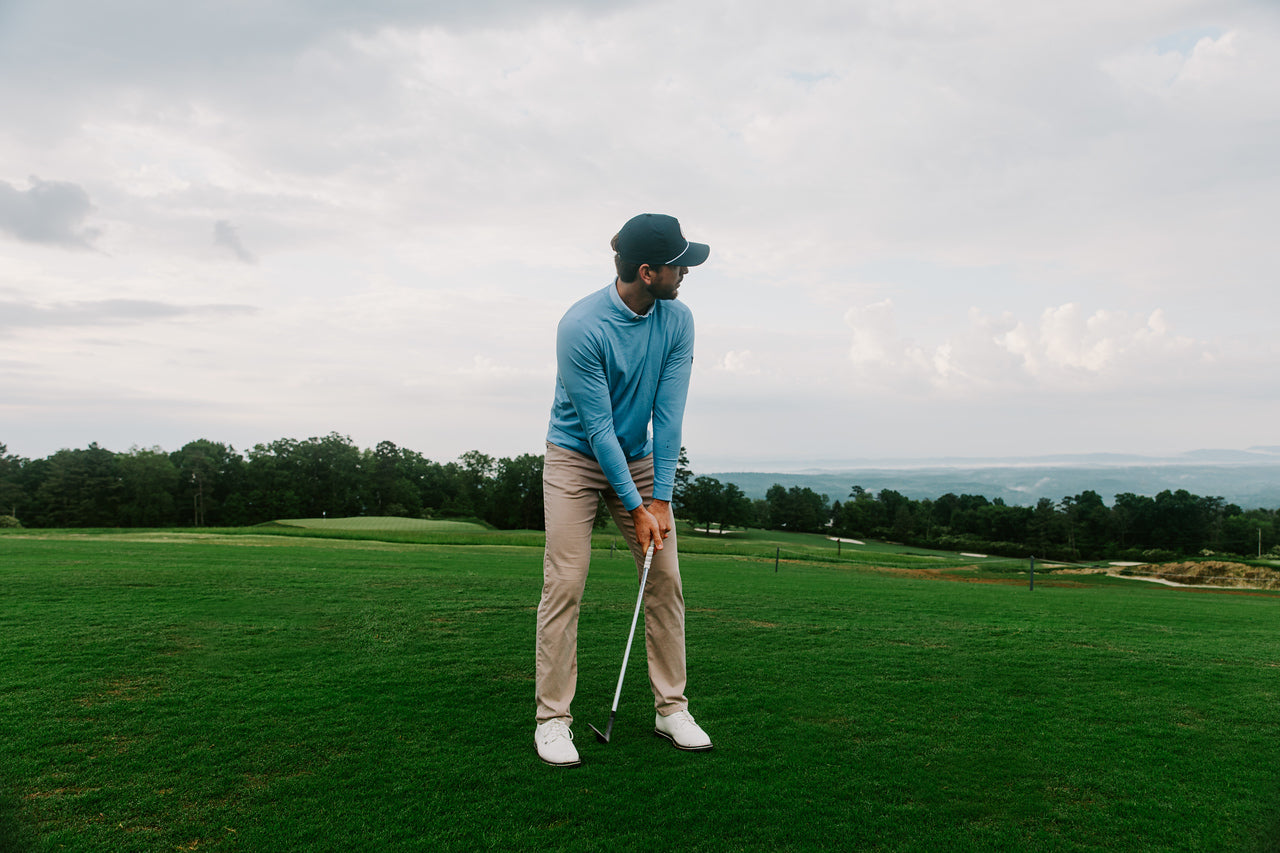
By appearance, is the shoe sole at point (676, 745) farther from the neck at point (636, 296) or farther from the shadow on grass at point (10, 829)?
the shadow on grass at point (10, 829)

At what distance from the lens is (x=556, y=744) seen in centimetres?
330

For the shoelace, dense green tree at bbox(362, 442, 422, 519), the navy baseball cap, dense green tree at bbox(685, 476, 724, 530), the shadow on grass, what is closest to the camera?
the shadow on grass

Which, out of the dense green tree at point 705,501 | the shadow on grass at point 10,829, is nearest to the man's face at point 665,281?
the shadow on grass at point 10,829

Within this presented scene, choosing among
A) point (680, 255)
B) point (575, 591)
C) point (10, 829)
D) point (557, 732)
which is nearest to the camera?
point (10, 829)

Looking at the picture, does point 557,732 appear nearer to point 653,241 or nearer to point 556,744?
point 556,744

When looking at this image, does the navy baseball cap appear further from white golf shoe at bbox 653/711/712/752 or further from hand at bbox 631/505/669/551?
white golf shoe at bbox 653/711/712/752

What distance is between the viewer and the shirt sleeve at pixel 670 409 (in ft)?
12.7

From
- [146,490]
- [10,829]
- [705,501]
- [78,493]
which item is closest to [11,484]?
[78,493]

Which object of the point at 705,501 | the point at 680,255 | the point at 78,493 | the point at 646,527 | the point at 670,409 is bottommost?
the point at 78,493

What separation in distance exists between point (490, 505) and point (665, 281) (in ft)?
273

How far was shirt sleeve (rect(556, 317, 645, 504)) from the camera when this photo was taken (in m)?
3.61

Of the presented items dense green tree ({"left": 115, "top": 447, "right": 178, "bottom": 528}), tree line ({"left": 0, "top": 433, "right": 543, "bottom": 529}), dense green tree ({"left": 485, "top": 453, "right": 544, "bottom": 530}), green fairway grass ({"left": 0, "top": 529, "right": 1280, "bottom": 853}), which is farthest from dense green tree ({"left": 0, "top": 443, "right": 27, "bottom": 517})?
green fairway grass ({"left": 0, "top": 529, "right": 1280, "bottom": 853})

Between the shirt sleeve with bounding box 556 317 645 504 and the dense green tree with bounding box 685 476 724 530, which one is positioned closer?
the shirt sleeve with bounding box 556 317 645 504

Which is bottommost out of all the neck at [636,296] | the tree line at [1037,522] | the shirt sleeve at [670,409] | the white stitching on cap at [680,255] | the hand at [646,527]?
the tree line at [1037,522]
